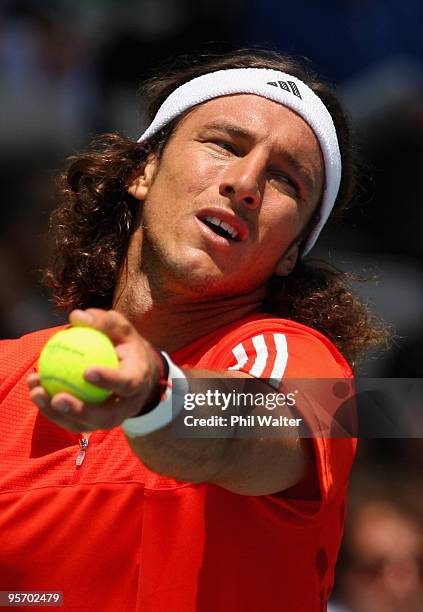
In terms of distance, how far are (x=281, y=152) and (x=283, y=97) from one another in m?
0.26

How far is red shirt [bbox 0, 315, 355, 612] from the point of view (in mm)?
2236

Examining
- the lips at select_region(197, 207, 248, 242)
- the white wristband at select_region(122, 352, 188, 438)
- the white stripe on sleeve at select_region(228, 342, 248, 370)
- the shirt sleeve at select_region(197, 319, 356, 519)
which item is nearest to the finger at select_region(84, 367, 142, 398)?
the white wristband at select_region(122, 352, 188, 438)

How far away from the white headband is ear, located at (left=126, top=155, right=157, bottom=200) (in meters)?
0.16

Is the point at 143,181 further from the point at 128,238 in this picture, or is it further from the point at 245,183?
the point at 245,183

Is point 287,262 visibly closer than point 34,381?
No

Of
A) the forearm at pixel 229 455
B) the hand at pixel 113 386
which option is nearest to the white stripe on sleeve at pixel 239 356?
the forearm at pixel 229 455

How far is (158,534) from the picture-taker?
226 cm

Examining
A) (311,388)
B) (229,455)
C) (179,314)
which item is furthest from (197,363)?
(229,455)

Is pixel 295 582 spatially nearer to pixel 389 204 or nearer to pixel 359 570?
pixel 359 570

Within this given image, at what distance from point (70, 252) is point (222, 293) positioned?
2.87ft

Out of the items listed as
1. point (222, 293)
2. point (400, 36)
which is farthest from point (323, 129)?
point (400, 36)

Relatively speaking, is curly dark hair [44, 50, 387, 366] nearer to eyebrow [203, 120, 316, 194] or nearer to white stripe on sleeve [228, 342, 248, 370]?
eyebrow [203, 120, 316, 194]

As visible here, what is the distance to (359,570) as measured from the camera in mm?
4180

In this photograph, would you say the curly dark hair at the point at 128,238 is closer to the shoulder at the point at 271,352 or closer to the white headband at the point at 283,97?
the white headband at the point at 283,97
